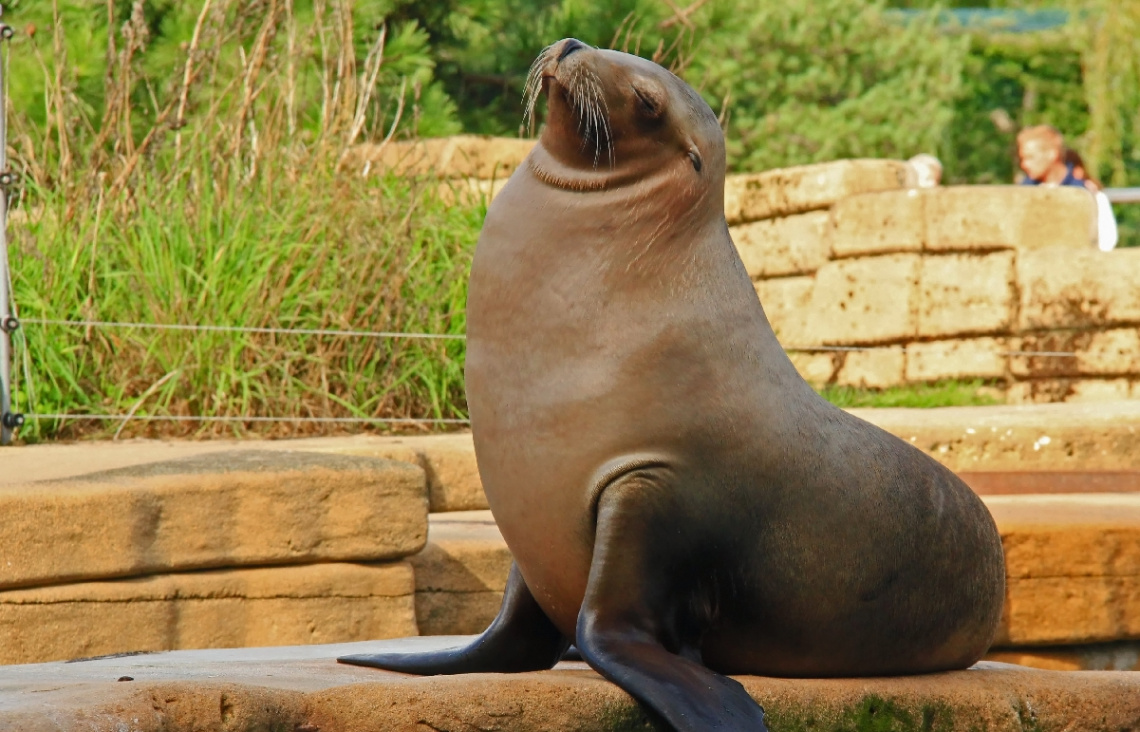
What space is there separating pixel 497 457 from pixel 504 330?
0.79 ft

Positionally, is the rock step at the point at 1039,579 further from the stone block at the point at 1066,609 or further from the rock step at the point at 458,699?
the rock step at the point at 458,699

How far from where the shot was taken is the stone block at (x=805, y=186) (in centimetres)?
1192

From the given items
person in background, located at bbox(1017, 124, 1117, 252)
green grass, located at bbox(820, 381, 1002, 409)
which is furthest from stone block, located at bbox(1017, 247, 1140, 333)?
person in background, located at bbox(1017, 124, 1117, 252)

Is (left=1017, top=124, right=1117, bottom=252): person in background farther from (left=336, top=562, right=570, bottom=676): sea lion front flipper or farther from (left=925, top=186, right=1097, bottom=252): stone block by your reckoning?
(left=336, top=562, right=570, bottom=676): sea lion front flipper

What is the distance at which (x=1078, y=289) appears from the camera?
10.5 metres

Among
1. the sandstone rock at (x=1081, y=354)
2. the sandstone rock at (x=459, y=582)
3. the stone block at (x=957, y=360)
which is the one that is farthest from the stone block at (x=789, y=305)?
the sandstone rock at (x=459, y=582)

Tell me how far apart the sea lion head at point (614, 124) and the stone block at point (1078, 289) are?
7.69m

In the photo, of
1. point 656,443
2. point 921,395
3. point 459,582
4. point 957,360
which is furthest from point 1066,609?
point 957,360

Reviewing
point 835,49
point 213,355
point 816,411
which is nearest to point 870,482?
point 816,411

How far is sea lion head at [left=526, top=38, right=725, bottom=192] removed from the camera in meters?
3.18

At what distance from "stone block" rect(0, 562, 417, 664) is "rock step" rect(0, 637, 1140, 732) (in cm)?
95

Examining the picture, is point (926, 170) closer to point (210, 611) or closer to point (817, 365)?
point (817, 365)

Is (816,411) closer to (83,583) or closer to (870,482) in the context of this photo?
(870,482)

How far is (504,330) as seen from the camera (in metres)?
3.21
